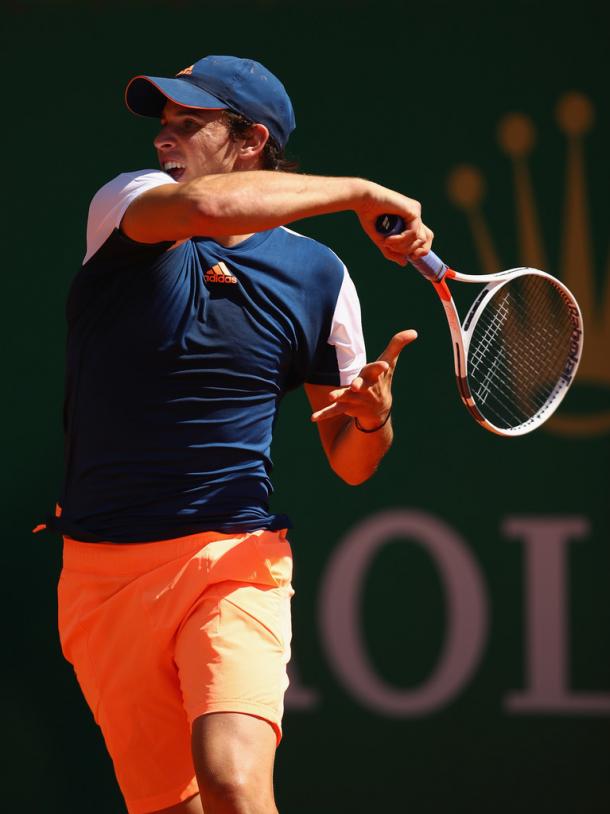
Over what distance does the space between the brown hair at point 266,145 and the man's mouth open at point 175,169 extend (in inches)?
6.6

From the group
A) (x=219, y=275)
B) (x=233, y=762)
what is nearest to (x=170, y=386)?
(x=219, y=275)

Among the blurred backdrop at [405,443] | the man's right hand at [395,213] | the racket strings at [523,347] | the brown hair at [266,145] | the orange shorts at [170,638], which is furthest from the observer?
the blurred backdrop at [405,443]

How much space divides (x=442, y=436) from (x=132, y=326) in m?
1.61

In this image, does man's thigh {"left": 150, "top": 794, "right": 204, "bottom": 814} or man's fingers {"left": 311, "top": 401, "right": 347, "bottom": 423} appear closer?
man's fingers {"left": 311, "top": 401, "right": 347, "bottom": 423}

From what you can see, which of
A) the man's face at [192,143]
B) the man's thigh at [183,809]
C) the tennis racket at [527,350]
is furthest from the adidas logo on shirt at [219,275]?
the man's thigh at [183,809]

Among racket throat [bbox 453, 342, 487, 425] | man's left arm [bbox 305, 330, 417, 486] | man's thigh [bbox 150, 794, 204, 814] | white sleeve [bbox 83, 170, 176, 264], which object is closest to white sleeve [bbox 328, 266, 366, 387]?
man's left arm [bbox 305, 330, 417, 486]

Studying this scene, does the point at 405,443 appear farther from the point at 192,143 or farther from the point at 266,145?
the point at 192,143

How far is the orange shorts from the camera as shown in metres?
2.62

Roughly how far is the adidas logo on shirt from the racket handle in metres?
0.39

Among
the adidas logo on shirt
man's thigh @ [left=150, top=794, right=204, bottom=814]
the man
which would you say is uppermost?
the adidas logo on shirt

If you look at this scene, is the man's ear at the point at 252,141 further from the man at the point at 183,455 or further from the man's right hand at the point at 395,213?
the man's right hand at the point at 395,213

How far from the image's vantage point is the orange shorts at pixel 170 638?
2619mm

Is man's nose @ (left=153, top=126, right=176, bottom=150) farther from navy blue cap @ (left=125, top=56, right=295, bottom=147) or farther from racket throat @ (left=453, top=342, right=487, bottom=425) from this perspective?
racket throat @ (left=453, top=342, right=487, bottom=425)

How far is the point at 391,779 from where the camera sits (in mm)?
4059
